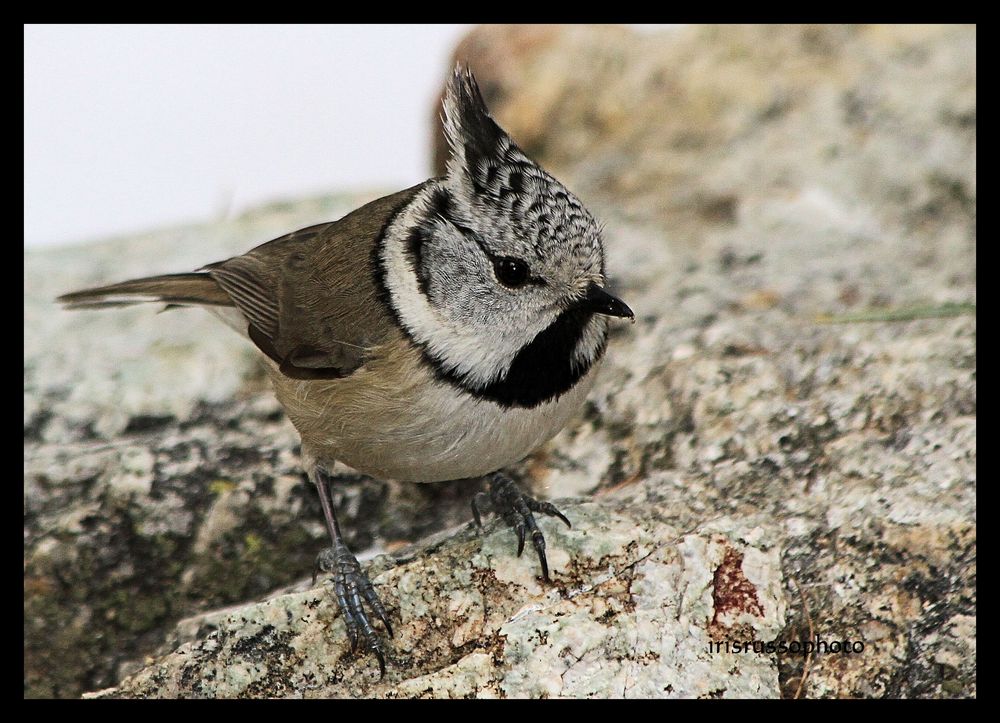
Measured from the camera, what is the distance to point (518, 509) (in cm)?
379

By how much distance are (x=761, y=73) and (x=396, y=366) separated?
4032mm

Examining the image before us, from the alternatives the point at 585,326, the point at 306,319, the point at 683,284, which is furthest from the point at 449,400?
the point at 683,284

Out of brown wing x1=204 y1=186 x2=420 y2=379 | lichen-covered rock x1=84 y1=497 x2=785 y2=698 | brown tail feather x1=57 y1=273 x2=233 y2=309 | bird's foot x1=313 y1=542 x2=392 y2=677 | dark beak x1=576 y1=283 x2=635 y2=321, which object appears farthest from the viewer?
brown tail feather x1=57 y1=273 x2=233 y2=309

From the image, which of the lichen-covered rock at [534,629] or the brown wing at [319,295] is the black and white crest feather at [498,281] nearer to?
the brown wing at [319,295]

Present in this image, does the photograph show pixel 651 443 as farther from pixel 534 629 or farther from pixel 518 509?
pixel 534 629

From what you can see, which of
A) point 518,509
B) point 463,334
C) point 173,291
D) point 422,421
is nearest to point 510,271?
point 463,334

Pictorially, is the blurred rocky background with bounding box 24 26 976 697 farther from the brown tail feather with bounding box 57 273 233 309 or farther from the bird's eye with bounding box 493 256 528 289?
the bird's eye with bounding box 493 256 528 289

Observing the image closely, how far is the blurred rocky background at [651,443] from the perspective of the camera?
3.36m

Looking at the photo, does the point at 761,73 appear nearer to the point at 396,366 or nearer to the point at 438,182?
the point at 438,182

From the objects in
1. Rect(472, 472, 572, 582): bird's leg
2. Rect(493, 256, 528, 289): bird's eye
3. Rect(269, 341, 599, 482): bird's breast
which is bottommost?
Rect(472, 472, 572, 582): bird's leg

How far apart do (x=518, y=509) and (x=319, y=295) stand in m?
1.17

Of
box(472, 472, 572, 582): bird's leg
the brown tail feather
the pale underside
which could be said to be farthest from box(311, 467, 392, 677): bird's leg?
the brown tail feather

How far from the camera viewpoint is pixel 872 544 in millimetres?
3547

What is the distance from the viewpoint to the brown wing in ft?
12.9
